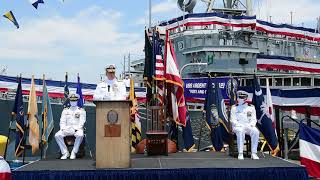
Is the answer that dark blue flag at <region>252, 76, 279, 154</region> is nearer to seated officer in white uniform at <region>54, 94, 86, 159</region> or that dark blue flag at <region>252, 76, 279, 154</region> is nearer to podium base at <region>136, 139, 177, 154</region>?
podium base at <region>136, 139, 177, 154</region>

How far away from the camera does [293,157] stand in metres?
14.4

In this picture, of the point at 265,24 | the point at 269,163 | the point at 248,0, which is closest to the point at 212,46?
the point at 265,24

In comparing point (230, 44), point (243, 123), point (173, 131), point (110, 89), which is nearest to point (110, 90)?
point (110, 89)

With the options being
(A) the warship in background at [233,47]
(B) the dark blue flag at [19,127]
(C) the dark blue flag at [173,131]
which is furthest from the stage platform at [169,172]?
(A) the warship in background at [233,47]

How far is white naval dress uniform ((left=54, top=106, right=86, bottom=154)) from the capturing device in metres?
8.61

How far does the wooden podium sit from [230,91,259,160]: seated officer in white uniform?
247 cm

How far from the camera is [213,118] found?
11930 millimetres

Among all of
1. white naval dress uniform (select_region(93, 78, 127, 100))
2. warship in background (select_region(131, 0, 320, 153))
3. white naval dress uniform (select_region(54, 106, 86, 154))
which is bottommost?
white naval dress uniform (select_region(54, 106, 86, 154))

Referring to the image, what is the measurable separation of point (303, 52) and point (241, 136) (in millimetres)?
25649

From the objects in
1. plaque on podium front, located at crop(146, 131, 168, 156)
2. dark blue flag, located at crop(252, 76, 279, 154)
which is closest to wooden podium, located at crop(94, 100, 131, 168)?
plaque on podium front, located at crop(146, 131, 168, 156)

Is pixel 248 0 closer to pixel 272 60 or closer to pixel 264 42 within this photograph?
pixel 264 42

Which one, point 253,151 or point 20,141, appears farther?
point 20,141

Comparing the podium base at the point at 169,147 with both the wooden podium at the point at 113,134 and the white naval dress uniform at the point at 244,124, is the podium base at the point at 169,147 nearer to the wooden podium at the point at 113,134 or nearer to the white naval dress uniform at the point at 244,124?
the white naval dress uniform at the point at 244,124

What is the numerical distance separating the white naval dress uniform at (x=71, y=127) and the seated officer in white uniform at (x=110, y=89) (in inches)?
24.5
